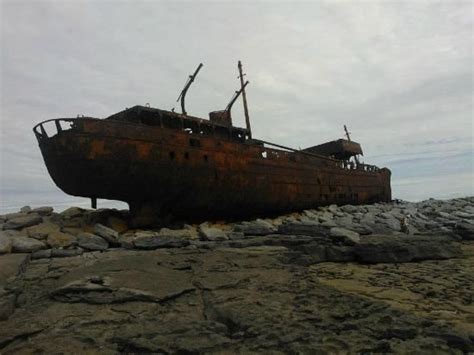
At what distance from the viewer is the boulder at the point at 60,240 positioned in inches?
234

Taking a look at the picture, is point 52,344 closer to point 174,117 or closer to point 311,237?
point 311,237

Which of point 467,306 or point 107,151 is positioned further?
point 107,151

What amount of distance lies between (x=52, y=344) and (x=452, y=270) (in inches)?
183

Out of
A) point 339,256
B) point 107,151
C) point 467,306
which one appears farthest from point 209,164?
point 467,306

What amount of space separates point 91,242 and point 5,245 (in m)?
1.21

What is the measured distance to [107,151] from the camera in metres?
7.45

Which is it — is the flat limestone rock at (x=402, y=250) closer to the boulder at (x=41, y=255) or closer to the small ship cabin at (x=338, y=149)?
the boulder at (x=41, y=255)

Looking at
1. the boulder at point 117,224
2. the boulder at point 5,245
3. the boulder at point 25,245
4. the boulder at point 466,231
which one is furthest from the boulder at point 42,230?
the boulder at point 466,231

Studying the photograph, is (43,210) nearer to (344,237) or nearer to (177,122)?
(177,122)

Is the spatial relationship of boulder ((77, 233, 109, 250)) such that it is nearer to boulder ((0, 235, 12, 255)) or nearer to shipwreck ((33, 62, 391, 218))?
boulder ((0, 235, 12, 255))

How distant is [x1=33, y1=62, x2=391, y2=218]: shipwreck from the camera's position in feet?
24.4

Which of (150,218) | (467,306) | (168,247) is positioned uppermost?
(150,218)

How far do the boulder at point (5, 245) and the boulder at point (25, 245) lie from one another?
91 millimetres

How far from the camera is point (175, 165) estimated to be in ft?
27.3
